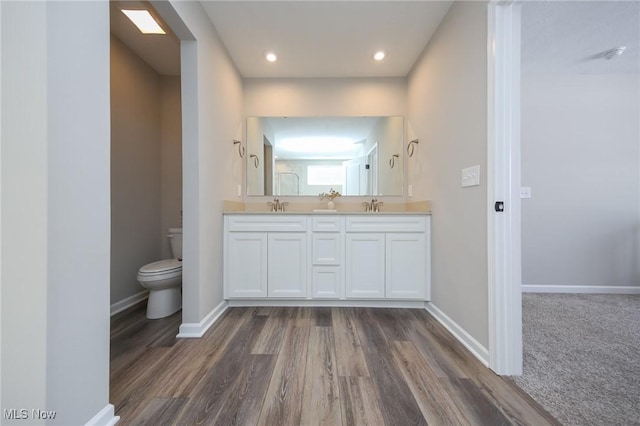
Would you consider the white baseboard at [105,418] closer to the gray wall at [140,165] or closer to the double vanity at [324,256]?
the double vanity at [324,256]

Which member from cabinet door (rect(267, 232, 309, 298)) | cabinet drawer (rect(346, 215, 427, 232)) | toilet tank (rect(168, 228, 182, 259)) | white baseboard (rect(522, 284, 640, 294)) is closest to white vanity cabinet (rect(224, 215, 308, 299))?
cabinet door (rect(267, 232, 309, 298))

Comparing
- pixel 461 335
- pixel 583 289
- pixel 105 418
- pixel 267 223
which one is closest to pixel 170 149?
pixel 267 223

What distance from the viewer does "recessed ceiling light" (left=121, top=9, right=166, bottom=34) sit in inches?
73.1

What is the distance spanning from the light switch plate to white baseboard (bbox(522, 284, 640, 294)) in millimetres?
1998

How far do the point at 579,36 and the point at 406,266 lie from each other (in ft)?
7.93

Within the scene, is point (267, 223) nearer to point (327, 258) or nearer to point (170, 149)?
point (327, 258)

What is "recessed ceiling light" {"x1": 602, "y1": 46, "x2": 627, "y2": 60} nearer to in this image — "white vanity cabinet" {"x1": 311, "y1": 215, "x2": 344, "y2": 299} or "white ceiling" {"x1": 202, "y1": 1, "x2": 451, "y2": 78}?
"white ceiling" {"x1": 202, "y1": 1, "x2": 451, "y2": 78}

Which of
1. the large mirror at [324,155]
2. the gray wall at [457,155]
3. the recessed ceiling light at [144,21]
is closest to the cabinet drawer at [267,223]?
the large mirror at [324,155]

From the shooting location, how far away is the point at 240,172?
2.70 m

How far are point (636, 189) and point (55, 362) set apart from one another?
4.70m

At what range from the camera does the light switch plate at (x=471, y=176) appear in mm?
1487

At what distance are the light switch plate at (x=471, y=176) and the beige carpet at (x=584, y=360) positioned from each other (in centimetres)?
107

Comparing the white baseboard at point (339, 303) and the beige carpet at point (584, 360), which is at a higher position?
the white baseboard at point (339, 303)

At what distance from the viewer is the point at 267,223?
2.25m
